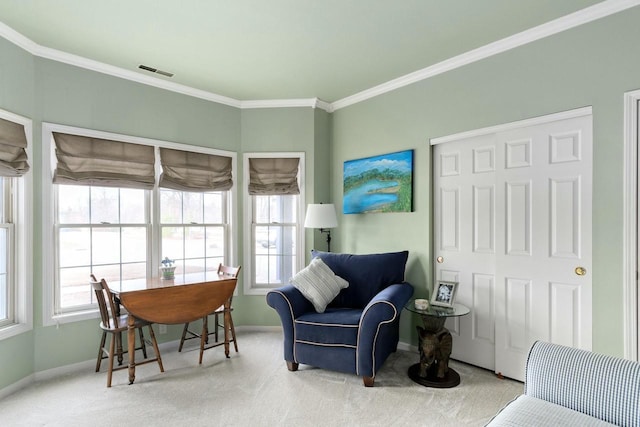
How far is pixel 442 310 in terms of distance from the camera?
2.67 m

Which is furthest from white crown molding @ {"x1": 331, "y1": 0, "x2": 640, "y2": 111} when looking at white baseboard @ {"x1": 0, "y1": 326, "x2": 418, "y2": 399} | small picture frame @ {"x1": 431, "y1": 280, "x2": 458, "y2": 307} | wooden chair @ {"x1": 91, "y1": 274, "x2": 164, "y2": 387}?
wooden chair @ {"x1": 91, "y1": 274, "x2": 164, "y2": 387}

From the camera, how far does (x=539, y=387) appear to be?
5.03ft

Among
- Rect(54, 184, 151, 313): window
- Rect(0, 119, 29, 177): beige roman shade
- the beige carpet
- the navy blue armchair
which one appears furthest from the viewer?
Rect(54, 184, 151, 313): window

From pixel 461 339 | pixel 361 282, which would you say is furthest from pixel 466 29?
pixel 461 339

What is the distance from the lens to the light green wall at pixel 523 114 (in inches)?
85.4

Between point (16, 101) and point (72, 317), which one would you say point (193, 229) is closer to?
point (72, 317)

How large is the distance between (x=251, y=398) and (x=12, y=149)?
7.91ft

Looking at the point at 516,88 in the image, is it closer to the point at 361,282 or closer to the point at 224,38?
the point at 361,282

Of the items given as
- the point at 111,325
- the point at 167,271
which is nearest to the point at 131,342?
the point at 111,325

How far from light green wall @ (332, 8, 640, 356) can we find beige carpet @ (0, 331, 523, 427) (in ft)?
2.66

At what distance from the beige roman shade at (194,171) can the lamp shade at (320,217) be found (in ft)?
3.15

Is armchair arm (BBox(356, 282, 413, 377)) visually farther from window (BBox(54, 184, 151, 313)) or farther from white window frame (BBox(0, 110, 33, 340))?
white window frame (BBox(0, 110, 33, 340))

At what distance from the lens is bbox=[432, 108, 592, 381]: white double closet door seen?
2.36m

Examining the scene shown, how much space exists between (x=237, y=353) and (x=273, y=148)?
2.13 meters
